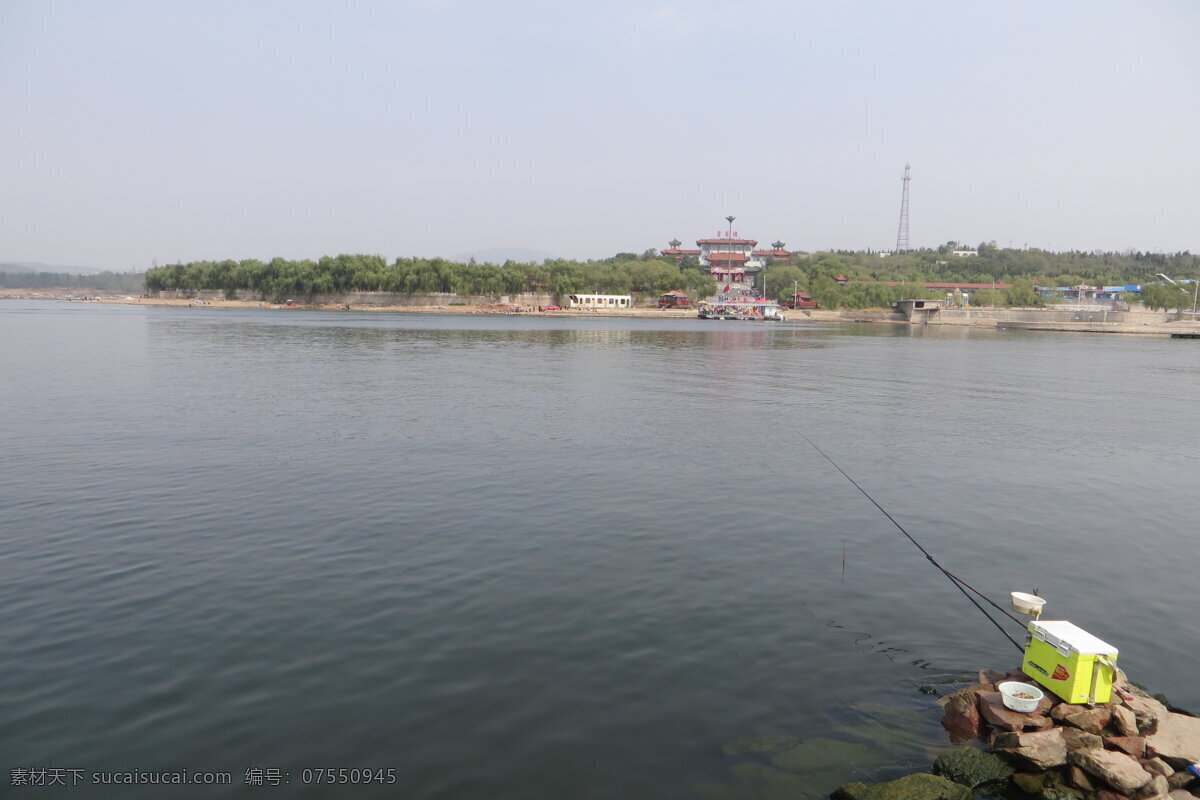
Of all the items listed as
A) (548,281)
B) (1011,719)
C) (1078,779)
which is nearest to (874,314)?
(548,281)

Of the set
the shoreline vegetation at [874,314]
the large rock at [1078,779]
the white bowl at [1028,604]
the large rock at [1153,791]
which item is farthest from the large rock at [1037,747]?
the shoreline vegetation at [874,314]

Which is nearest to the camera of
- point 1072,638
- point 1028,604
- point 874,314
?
point 1072,638

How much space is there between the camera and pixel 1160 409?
1393 inches

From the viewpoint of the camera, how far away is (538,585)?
12273mm

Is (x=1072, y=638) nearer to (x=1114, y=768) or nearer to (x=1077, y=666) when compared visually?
(x=1077, y=666)

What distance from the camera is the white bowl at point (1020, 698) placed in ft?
27.2

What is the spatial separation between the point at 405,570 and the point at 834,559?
7.47 meters

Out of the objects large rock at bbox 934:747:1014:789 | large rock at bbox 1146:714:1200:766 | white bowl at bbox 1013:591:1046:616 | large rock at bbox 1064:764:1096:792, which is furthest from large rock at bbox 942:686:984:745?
large rock at bbox 1146:714:1200:766

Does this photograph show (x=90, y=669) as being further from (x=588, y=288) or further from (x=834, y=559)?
(x=588, y=288)

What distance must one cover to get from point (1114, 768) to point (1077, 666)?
3.29 ft

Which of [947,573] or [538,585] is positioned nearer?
[947,573]

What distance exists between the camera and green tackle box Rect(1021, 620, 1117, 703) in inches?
320

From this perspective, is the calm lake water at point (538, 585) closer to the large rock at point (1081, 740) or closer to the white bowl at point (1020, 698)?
the white bowl at point (1020, 698)

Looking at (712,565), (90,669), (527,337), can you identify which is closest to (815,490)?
(712,565)
